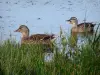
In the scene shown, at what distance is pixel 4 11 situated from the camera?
12469mm

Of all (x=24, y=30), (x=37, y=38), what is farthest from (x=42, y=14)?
(x=37, y=38)

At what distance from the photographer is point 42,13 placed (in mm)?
12320

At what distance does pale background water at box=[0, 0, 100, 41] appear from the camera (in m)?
10.3

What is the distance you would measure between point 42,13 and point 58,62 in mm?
6991

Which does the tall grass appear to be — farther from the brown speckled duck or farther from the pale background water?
the pale background water

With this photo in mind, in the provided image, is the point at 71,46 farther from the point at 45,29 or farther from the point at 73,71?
the point at 45,29

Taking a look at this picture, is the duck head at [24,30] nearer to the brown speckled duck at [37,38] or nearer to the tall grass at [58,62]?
the brown speckled duck at [37,38]

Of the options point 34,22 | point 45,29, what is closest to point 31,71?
point 45,29

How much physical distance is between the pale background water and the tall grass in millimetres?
3271

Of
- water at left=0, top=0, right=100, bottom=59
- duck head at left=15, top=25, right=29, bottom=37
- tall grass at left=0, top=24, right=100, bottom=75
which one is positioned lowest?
tall grass at left=0, top=24, right=100, bottom=75

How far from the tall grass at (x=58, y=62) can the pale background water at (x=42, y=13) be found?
3271mm

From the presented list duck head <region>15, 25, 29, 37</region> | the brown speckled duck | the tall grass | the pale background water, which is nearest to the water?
the pale background water

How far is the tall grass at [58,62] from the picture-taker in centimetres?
509

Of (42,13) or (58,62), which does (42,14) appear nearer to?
(42,13)
